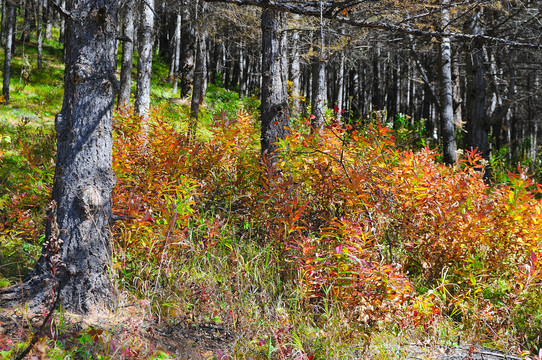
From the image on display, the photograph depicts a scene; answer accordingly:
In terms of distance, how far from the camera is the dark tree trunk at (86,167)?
289cm

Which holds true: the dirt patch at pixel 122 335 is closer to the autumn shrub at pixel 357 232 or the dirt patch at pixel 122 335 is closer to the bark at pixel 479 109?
the autumn shrub at pixel 357 232

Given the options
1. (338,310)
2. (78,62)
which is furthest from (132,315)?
(78,62)

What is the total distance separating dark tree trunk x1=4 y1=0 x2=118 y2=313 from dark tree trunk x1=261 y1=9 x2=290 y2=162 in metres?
2.23

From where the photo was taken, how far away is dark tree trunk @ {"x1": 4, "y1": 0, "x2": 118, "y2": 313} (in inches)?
114

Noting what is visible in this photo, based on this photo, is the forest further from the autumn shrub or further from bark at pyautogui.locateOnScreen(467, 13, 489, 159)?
bark at pyautogui.locateOnScreen(467, 13, 489, 159)

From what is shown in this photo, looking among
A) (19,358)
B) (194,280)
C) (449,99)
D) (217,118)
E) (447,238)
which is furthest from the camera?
(449,99)

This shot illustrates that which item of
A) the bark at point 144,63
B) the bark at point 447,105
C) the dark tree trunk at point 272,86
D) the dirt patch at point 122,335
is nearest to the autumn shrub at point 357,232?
the dirt patch at point 122,335

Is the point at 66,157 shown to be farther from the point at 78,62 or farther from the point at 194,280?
the point at 194,280

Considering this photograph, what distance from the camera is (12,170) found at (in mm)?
7383

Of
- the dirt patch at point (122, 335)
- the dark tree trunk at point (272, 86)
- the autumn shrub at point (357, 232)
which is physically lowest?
the dirt patch at point (122, 335)

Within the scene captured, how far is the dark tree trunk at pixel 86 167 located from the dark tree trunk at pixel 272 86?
2.23 m

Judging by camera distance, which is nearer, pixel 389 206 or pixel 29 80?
pixel 389 206

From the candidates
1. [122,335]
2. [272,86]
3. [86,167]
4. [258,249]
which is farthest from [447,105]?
[122,335]

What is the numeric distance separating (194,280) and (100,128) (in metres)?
1.42
